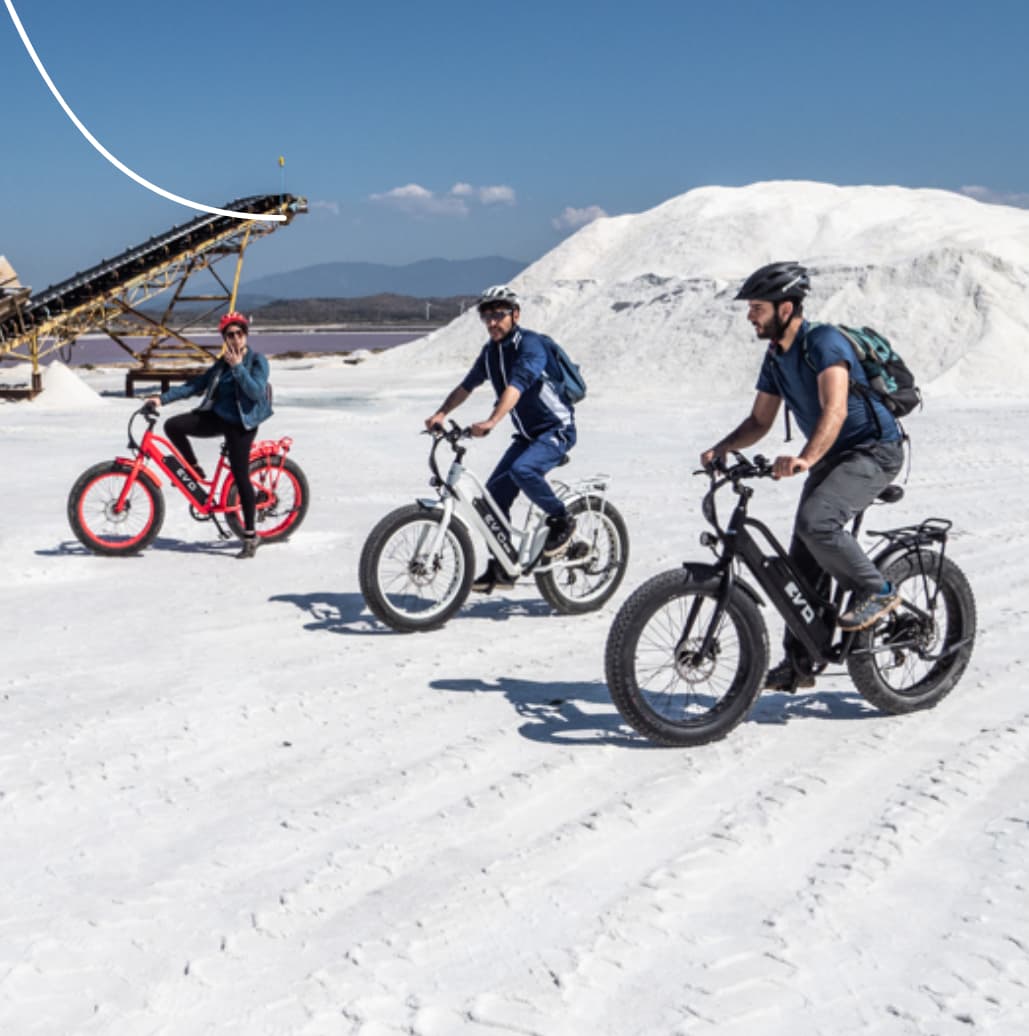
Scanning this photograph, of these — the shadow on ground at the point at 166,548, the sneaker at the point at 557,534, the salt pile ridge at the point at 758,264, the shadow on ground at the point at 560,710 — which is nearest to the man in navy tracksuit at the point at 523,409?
the sneaker at the point at 557,534

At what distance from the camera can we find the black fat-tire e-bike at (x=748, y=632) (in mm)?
4879

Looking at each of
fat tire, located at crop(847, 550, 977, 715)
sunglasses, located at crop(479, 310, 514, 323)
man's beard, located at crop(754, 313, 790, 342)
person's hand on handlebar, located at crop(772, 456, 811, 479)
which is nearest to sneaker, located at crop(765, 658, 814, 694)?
fat tire, located at crop(847, 550, 977, 715)

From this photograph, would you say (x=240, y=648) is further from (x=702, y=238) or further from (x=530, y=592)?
(x=702, y=238)

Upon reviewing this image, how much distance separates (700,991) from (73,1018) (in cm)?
155

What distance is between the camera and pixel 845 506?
4977 millimetres

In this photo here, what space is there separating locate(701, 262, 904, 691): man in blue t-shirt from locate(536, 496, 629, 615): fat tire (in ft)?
8.17

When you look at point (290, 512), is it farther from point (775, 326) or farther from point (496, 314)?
point (775, 326)

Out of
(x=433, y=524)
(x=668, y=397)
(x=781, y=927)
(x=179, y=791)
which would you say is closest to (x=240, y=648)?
(x=433, y=524)

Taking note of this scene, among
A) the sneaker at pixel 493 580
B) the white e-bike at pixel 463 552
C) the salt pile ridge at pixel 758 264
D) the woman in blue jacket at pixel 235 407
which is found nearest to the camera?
the white e-bike at pixel 463 552

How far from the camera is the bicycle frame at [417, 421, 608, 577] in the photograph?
6.95 metres

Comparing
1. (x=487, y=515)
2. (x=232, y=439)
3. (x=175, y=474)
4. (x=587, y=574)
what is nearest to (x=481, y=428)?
(x=487, y=515)

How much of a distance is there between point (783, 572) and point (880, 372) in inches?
34.4

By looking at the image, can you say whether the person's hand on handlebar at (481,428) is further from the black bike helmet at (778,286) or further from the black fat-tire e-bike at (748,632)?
the black bike helmet at (778,286)

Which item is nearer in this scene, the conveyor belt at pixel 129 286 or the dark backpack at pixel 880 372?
the dark backpack at pixel 880 372
